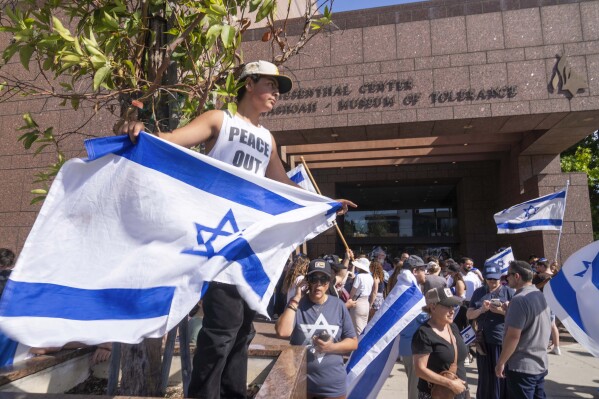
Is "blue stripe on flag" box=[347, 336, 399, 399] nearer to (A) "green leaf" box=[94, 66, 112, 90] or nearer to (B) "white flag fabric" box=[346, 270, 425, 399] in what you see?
(B) "white flag fabric" box=[346, 270, 425, 399]

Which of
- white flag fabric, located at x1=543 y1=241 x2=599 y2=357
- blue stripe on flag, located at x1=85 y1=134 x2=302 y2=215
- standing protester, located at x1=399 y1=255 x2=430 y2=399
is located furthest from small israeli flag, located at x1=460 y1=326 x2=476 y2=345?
blue stripe on flag, located at x1=85 y1=134 x2=302 y2=215

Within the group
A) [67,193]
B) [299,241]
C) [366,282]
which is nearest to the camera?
[67,193]

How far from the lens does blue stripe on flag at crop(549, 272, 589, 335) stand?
4781 millimetres

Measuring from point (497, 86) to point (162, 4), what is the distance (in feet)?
38.8

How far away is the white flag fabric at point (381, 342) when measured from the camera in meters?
4.40

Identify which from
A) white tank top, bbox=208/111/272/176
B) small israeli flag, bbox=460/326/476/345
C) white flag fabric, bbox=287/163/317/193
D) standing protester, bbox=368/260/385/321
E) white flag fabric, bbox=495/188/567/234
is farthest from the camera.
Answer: white flag fabric, bbox=495/188/567/234

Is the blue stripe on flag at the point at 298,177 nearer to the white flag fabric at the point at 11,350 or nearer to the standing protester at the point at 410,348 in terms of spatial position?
the standing protester at the point at 410,348

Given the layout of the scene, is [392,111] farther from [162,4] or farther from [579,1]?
[162,4]

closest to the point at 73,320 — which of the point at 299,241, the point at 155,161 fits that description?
the point at 155,161

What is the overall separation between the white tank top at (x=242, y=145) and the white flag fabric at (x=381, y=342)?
8.14 ft

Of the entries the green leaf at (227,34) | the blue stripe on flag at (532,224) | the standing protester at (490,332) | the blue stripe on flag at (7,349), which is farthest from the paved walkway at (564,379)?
the green leaf at (227,34)

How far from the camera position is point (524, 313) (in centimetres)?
480

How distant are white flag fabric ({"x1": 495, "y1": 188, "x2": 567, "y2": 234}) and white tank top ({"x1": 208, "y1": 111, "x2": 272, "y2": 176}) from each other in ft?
32.4

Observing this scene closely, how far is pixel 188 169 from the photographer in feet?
7.58
